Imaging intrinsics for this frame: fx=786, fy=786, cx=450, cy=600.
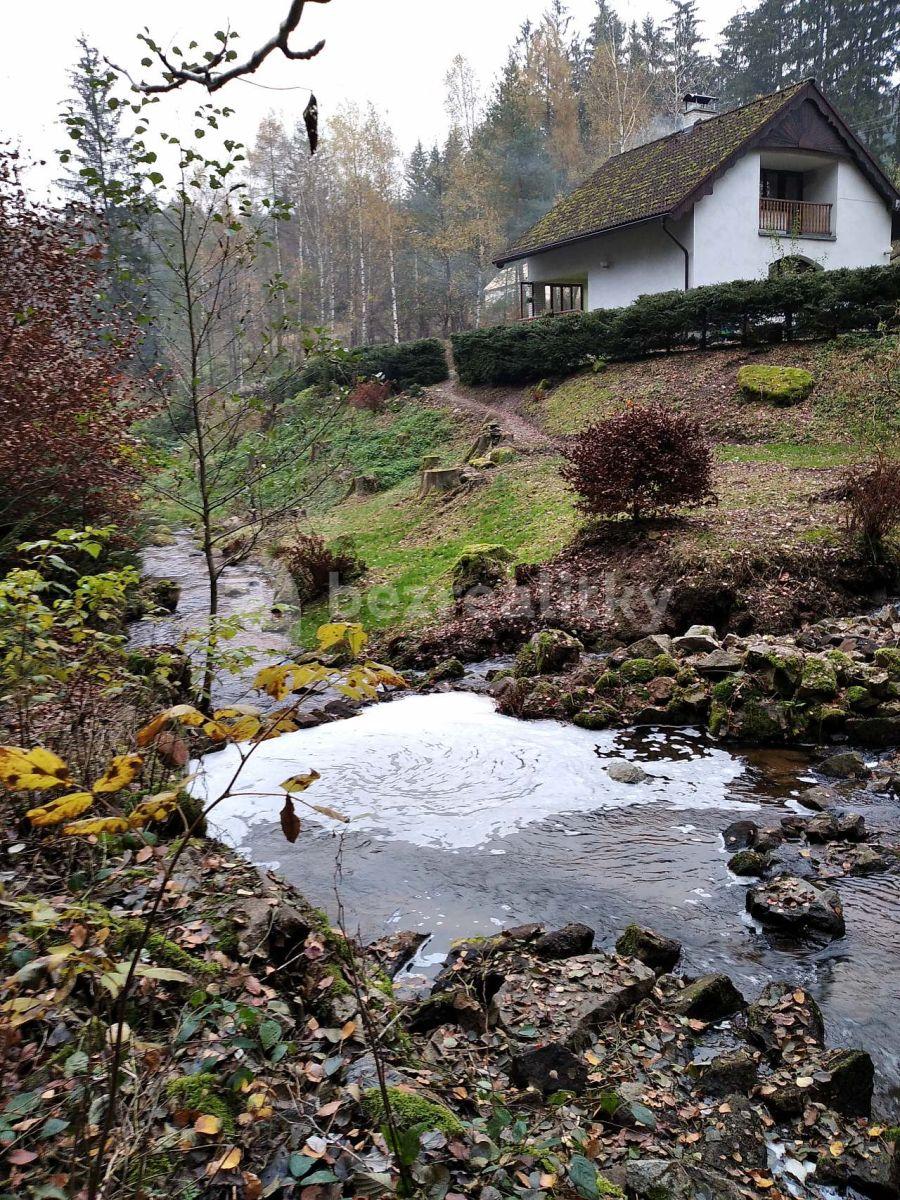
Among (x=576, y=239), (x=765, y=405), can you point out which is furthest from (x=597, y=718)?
(x=576, y=239)

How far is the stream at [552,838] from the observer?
168 inches

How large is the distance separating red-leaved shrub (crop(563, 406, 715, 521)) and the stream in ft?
13.5

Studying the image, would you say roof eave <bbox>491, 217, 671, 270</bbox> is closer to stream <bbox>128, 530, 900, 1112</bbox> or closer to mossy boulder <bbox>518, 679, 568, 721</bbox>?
mossy boulder <bbox>518, 679, 568, 721</bbox>

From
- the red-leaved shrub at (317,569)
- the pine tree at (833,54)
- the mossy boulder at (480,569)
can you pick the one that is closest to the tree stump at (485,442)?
the red-leaved shrub at (317,569)

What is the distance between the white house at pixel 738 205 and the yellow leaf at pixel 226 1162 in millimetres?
24280

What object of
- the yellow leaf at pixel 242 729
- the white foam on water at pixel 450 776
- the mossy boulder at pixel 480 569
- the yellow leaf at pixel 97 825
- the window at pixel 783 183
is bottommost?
the white foam on water at pixel 450 776

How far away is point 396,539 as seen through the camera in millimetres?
16141

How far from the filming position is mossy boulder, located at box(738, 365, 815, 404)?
16.5 metres

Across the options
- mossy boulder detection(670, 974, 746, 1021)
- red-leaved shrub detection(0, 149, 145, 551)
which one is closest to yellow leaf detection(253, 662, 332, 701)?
mossy boulder detection(670, 974, 746, 1021)

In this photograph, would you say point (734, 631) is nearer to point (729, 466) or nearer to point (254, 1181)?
point (729, 466)

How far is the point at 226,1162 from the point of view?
2.23 metres

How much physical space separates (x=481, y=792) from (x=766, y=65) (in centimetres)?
5203

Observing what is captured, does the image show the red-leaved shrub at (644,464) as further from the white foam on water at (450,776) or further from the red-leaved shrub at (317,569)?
the red-leaved shrub at (317,569)

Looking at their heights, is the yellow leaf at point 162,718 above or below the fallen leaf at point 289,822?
above
